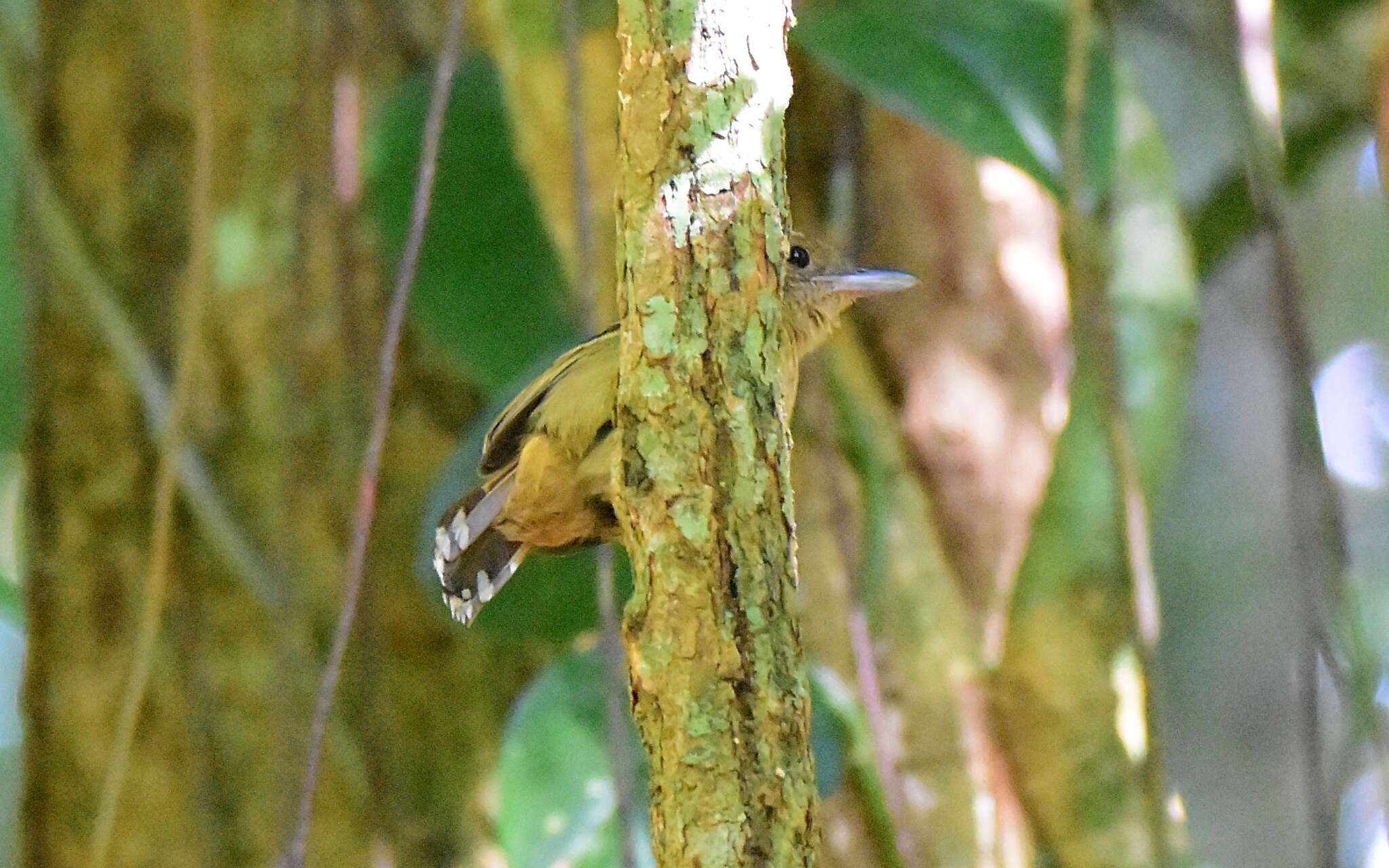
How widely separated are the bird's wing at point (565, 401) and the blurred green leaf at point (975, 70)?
65 centimetres

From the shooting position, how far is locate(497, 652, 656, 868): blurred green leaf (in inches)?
77.5

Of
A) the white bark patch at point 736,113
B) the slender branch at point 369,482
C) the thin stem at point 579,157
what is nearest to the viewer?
the white bark patch at point 736,113

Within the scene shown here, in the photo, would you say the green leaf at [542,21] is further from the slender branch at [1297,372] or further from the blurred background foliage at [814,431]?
the slender branch at [1297,372]

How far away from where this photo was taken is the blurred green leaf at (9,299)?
327 cm

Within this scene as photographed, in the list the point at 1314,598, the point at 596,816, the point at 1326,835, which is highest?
the point at 1314,598

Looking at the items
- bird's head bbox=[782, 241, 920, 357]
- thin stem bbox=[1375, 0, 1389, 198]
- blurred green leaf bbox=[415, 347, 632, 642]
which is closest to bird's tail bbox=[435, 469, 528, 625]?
blurred green leaf bbox=[415, 347, 632, 642]

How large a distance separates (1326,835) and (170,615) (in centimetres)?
213

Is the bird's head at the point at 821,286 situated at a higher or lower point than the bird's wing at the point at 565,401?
higher

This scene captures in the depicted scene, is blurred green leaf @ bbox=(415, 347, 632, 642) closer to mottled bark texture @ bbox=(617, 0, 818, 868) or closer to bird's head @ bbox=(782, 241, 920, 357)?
bird's head @ bbox=(782, 241, 920, 357)

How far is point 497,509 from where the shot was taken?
1.86 meters

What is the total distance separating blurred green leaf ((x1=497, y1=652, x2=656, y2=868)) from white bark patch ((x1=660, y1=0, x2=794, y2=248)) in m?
0.95

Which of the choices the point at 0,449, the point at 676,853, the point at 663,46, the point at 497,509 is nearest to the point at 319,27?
the point at 0,449

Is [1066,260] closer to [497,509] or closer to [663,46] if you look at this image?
[497,509]

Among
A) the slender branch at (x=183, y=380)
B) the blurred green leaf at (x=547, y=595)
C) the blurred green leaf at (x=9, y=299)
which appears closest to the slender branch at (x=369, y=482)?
the slender branch at (x=183, y=380)
